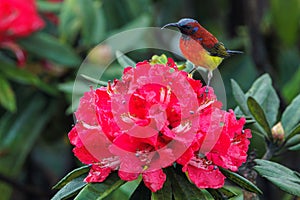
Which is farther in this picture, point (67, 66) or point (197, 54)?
point (67, 66)

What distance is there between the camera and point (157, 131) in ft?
1.95

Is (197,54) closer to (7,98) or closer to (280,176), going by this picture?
(280,176)

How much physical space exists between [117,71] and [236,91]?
0.58m

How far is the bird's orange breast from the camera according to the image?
0.62 metres

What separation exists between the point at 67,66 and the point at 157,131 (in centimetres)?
87

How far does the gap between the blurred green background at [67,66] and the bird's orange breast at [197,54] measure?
653 millimetres

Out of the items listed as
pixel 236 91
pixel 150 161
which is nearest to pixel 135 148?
pixel 150 161

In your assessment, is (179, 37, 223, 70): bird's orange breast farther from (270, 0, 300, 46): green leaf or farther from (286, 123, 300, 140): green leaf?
(270, 0, 300, 46): green leaf

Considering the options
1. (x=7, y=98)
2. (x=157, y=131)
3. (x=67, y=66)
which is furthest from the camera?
(x=67, y=66)

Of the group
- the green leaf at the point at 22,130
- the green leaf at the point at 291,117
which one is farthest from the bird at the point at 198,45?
the green leaf at the point at 22,130

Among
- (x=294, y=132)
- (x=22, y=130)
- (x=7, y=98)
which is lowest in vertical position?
(x=22, y=130)

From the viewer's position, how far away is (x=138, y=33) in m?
1.47

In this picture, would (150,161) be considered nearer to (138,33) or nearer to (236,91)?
(236,91)

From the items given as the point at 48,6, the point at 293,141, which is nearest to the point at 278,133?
the point at 293,141
